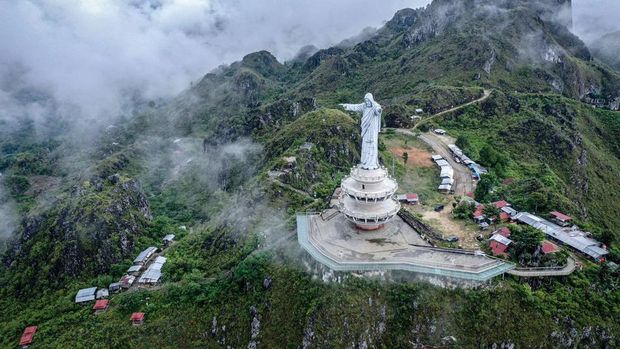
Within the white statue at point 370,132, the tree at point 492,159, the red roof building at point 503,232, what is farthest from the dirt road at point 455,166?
the white statue at point 370,132

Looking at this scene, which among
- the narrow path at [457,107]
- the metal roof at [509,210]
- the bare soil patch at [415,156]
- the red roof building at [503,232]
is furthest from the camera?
the narrow path at [457,107]

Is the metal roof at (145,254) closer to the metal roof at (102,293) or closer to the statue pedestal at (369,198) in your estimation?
the metal roof at (102,293)

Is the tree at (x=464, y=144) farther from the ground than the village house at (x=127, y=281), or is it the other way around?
the tree at (x=464, y=144)

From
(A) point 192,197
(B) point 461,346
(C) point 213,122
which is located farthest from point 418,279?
(C) point 213,122

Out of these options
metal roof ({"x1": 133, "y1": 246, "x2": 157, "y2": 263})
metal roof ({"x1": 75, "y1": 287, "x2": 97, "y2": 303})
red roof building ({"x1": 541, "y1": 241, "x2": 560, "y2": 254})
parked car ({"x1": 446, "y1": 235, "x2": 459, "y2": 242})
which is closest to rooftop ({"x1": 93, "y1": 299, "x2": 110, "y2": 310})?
metal roof ({"x1": 75, "y1": 287, "x2": 97, "y2": 303})

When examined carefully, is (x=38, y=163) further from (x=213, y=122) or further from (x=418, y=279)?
(x=418, y=279)

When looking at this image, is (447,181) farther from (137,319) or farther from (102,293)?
(102,293)
